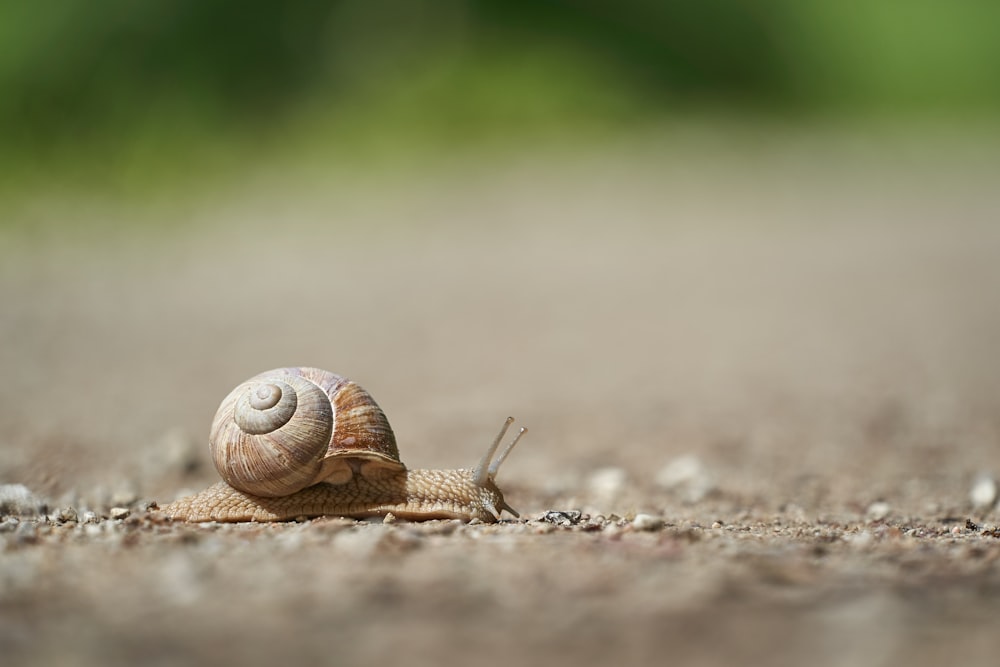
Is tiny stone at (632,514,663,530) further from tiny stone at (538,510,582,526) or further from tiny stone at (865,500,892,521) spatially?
tiny stone at (865,500,892,521)

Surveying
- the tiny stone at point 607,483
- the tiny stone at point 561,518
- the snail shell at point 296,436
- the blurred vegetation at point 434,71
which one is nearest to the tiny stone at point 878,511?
the tiny stone at point 607,483

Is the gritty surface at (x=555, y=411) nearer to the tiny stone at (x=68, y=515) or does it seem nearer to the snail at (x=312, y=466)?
the tiny stone at (x=68, y=515)

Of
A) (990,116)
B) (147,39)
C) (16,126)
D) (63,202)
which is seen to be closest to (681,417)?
(63,202)

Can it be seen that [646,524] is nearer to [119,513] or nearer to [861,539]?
[861,539]

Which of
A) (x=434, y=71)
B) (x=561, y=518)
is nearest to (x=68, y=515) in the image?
(x=561, y=518)

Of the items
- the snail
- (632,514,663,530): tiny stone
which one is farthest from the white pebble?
(632,514,663,530): tiny stone

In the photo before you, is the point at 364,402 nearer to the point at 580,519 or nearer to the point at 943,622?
the point at 580,519
